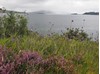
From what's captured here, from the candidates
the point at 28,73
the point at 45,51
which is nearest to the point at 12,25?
the point at 45,51

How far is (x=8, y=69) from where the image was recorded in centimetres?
337

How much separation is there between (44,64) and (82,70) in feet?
2.05

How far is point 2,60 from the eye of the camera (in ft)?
11.6

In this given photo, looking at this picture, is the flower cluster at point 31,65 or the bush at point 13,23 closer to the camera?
the flower cluster at point 31,65

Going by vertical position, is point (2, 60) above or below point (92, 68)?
above

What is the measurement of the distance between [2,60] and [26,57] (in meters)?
0.40

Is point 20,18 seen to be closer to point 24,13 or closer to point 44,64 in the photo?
point 24,13

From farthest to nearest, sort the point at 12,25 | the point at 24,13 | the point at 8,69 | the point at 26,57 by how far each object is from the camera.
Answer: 1. the point at 24,13
2. the point at 12,25
3. the point at 26,57
4. the point at 8,69

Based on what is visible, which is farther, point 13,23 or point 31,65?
point 13,23

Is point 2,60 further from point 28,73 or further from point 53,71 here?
point 53,71

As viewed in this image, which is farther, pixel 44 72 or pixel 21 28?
pixel 21 28

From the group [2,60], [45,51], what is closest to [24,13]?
[45,51]

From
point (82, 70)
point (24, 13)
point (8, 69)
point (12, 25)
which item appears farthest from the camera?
point (24, 13)

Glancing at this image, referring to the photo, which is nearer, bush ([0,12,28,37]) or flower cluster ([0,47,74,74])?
flower cluster ([0,47,74,74])
